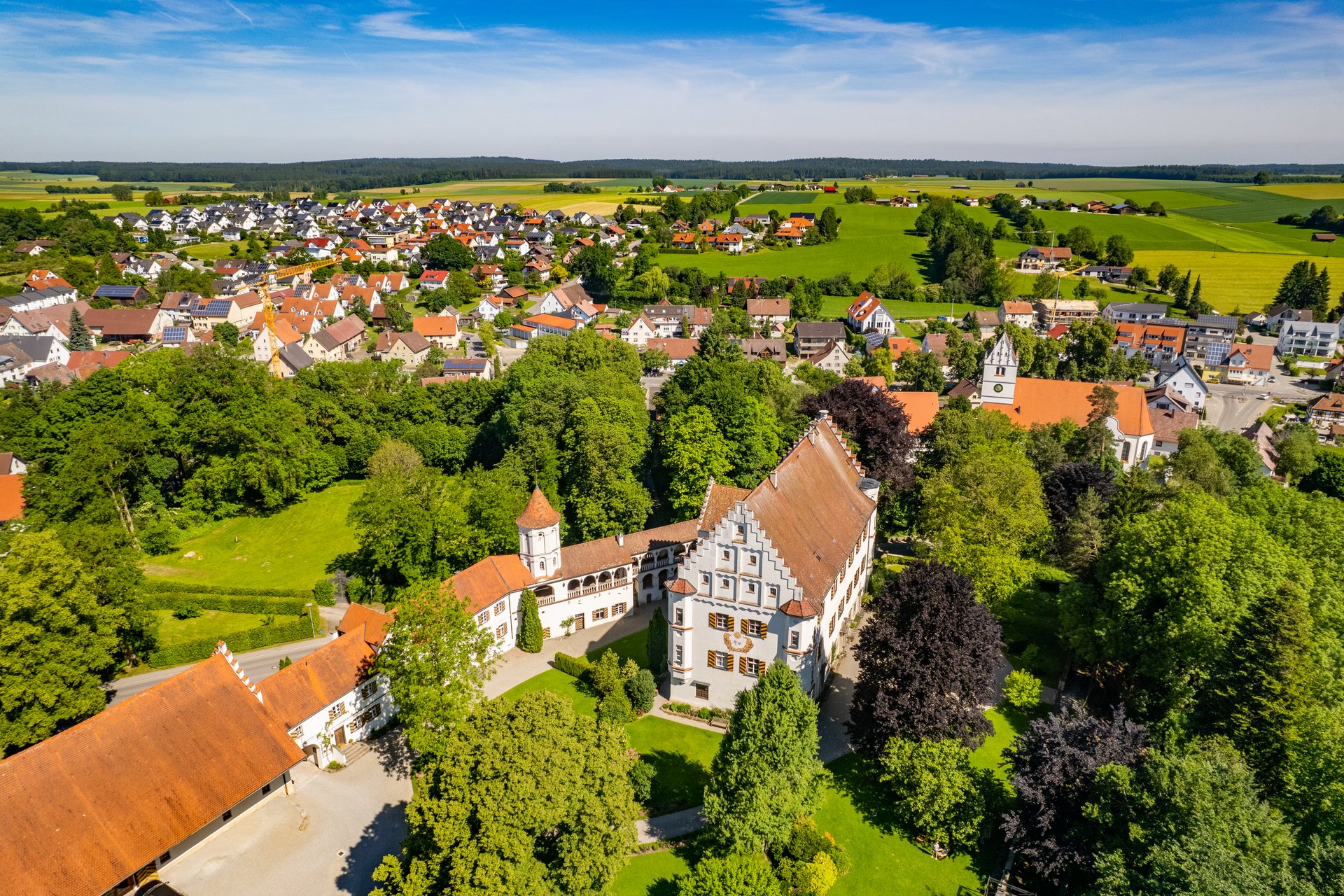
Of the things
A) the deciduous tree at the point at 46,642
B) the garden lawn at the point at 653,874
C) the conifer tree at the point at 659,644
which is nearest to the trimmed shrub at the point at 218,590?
the deciduous tree at the point at 46,642

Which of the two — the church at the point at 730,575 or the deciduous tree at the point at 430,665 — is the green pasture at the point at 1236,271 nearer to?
the church at the point at 730,575

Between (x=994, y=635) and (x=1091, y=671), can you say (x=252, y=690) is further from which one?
(x=1091, y=671)

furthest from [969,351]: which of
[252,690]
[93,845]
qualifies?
[93,845]

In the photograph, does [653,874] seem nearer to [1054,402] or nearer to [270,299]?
[1054,402]

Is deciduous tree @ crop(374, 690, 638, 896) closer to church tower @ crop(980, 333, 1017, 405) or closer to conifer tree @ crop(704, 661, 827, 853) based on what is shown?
conifer tree @ crop(704, 661, 827, 853)

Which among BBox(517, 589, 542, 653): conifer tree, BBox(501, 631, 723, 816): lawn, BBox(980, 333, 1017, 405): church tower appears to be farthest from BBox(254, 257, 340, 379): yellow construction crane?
BBox(980, 333, 1017, 405): church tower
